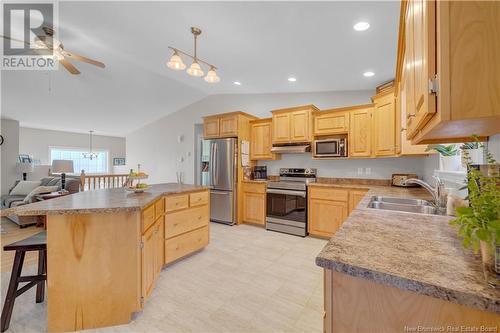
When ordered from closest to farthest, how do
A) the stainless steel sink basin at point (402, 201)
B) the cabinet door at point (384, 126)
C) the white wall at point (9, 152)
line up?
the stainless steel sink basin at point (402, 201) < the cabinet door at point (384, 126) < the white wall at point (9, 152)

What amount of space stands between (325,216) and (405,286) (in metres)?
3.03

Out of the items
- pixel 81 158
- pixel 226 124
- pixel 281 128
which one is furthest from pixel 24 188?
pixel 281 128

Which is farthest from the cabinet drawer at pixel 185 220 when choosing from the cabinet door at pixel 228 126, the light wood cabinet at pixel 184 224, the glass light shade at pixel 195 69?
the cabinet door at pixel 228 126

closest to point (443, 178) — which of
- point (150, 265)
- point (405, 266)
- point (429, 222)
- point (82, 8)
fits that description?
point (429, 222)

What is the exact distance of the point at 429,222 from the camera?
123cm

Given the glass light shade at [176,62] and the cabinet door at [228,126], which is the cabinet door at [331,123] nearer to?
the cabinet door at [228,126]

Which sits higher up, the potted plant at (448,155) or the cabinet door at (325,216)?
the potted plant at (448,155)

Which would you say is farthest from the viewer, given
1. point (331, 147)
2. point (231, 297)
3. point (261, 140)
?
point (261, 140)

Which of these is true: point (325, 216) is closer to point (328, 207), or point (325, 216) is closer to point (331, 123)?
point (328, 207)

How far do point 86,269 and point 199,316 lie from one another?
0.93 meters

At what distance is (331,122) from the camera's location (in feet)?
12.3

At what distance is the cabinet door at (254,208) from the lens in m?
4.23

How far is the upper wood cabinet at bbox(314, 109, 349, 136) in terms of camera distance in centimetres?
364

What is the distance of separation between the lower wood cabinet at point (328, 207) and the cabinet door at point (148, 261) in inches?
98.5
